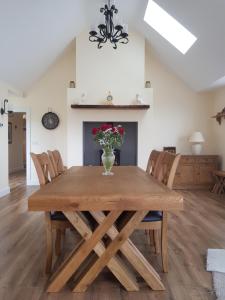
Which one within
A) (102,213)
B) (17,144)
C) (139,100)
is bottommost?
(102,213)

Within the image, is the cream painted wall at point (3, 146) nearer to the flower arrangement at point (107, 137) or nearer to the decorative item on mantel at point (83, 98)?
the decorative item on mantel at point (83, 98)

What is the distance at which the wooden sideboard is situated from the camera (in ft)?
20.8

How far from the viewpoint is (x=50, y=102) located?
7000 millimetres

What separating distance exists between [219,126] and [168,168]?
471 cm

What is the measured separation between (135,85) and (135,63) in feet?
1.71

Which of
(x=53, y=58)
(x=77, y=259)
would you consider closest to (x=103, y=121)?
(x=53, y=58)

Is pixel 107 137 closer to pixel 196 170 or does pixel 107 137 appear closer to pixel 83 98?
pixel 83 98

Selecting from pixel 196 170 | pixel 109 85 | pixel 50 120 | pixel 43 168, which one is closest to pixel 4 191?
pixel 50 120

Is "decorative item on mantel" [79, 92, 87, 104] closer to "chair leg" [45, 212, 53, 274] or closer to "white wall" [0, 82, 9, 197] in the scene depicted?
"white wall" [0, 82, 9, 197]

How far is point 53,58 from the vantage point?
21.7 ft

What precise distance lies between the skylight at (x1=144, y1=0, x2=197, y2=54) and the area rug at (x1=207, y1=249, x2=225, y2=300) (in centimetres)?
388

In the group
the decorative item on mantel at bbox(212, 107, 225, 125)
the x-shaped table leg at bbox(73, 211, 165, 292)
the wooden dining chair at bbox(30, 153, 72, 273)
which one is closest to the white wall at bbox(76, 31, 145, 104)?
the decorative item on mantel at bbox(212, 107, 225, 125)

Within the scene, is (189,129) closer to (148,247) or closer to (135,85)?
(135,85)

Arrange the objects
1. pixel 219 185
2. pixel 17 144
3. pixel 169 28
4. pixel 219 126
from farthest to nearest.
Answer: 1. pixel 17 144
2. pixel 219 126
3. pixel 219 185
4. pixel 169 28
